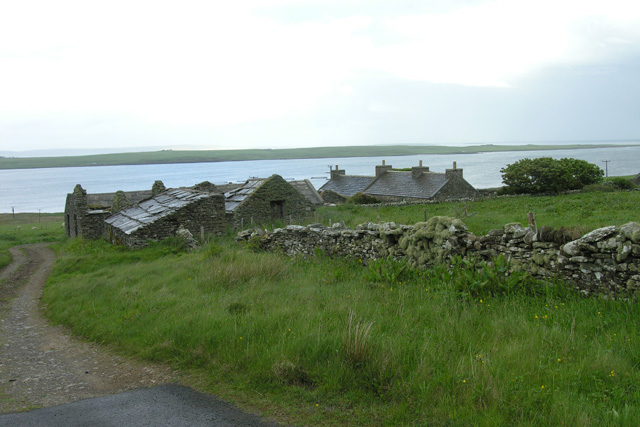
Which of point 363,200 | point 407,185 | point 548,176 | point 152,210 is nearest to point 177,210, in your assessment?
point 152,210

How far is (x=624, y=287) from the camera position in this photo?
20.8 ft

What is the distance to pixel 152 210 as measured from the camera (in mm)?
20078

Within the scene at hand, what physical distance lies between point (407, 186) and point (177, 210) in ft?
102

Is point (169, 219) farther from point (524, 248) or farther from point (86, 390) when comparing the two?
point (524, 248)

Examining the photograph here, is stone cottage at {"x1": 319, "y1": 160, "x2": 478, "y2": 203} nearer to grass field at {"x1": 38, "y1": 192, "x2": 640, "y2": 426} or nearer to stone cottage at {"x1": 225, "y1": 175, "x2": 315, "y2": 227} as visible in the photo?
stone cottage at {"x1": 225, "y1": 175, "x2": 315, "y2": 227}

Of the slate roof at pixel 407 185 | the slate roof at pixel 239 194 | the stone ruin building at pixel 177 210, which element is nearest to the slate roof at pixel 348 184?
the slate roof at pixel 407 185

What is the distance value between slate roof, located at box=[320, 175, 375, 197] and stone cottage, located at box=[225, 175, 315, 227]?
24385 mm

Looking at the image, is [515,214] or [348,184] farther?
[348,184]

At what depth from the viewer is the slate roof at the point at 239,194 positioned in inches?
987

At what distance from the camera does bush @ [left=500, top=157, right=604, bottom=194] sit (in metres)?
43.6

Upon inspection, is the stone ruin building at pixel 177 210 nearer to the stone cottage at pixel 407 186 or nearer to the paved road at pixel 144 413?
the paved road at pixel 144 413

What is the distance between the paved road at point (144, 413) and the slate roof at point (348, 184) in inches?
1789

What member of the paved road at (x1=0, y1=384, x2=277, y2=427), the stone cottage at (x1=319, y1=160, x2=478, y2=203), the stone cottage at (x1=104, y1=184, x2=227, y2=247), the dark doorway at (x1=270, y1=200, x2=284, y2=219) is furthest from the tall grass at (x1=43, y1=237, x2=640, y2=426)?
the stone cottage at (x1=319, y1=160, x2=478, y2=203)

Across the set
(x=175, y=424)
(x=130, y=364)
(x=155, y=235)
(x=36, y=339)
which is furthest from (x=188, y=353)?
(x=155, y=235)
